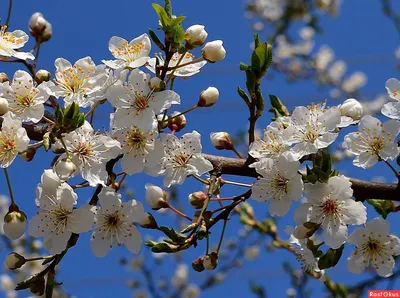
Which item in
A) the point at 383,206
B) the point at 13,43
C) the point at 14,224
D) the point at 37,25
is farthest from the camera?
the point at 37,25

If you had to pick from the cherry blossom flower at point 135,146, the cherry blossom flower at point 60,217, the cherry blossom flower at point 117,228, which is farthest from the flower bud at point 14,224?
the cherry blossom flower at point 135,146

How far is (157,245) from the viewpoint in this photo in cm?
137

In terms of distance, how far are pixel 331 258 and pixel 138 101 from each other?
61cm

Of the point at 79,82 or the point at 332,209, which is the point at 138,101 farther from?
the point at 332,209

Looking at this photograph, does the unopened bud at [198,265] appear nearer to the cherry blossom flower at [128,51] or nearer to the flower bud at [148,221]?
the flower bud at [148,221]

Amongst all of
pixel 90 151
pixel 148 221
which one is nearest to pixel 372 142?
pixel 148 221

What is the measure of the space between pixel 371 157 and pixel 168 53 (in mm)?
599

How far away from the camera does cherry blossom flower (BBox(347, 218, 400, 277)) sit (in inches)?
60.7

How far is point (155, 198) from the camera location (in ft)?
5.11

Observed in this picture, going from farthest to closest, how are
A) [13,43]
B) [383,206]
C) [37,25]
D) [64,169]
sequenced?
[37,25]
[13,43]
[383,206]
[64,169]

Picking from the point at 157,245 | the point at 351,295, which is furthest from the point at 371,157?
the point at 351,295

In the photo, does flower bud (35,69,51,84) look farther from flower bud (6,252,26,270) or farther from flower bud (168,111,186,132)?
flower bud (6,252,26,270)

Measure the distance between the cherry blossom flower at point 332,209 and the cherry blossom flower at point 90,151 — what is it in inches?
18.7

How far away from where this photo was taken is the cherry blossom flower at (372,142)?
4.91 ft
